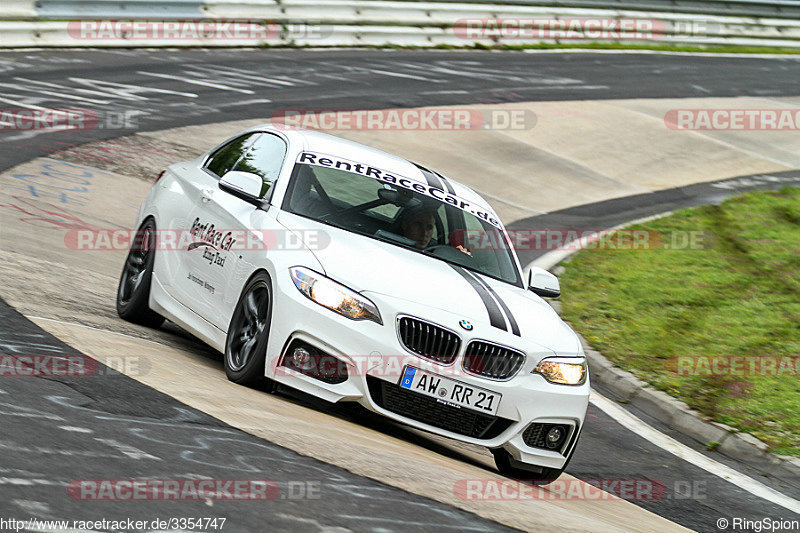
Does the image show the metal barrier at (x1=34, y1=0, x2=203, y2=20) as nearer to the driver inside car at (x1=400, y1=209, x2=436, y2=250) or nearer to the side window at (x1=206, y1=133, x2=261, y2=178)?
the side window at (x1=206, y1=133, x2=261, y2=178)

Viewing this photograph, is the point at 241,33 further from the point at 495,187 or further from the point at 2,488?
the point at 2,488

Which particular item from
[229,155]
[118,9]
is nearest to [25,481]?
[229,155]

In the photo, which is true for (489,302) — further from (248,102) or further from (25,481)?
(248,102)

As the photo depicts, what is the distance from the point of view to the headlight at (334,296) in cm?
638

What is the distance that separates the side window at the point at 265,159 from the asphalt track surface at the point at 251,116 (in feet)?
6.03

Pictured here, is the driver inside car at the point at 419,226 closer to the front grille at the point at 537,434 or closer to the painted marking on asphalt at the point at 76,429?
the front grille at the point at 537,434

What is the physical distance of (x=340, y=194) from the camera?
7.69m

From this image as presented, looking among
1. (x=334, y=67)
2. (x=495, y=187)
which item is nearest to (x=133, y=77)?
(x=334, y=67)

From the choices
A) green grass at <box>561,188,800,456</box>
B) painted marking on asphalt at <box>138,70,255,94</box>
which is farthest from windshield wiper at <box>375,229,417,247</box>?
painted marking on asphalt at <box>138,70,255,94</box>

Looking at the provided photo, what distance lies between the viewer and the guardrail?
24.2 m

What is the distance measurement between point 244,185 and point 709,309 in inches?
256

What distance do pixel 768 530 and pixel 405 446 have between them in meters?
2.30

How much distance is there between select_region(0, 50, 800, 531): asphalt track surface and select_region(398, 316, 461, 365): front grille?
4.07 ft

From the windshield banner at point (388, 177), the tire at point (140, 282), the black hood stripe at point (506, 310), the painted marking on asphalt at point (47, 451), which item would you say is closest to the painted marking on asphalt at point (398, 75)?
the tire at point (140, 282)
